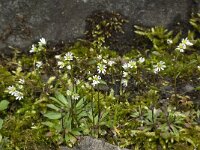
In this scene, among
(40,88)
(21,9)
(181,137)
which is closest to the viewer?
(181,137)

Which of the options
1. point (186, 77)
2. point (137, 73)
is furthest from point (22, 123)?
point (186, 77)

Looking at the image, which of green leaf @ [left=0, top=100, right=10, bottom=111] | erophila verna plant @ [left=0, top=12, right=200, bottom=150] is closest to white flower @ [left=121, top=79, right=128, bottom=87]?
erophila verna plant @ [left=0, top=12, right=200, bottom=150]

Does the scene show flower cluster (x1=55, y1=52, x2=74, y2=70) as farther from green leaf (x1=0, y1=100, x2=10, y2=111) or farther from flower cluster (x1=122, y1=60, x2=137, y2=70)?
green leaf (x1=0, y1=100, x2=10, y2=111)

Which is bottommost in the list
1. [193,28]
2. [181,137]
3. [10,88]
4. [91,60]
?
[181,137]

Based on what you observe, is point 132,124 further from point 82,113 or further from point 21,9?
point 21,9

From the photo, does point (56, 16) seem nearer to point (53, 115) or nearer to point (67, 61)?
point (67, 61)

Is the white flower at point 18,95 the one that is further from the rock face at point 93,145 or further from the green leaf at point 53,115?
the rock face at point 93,145
